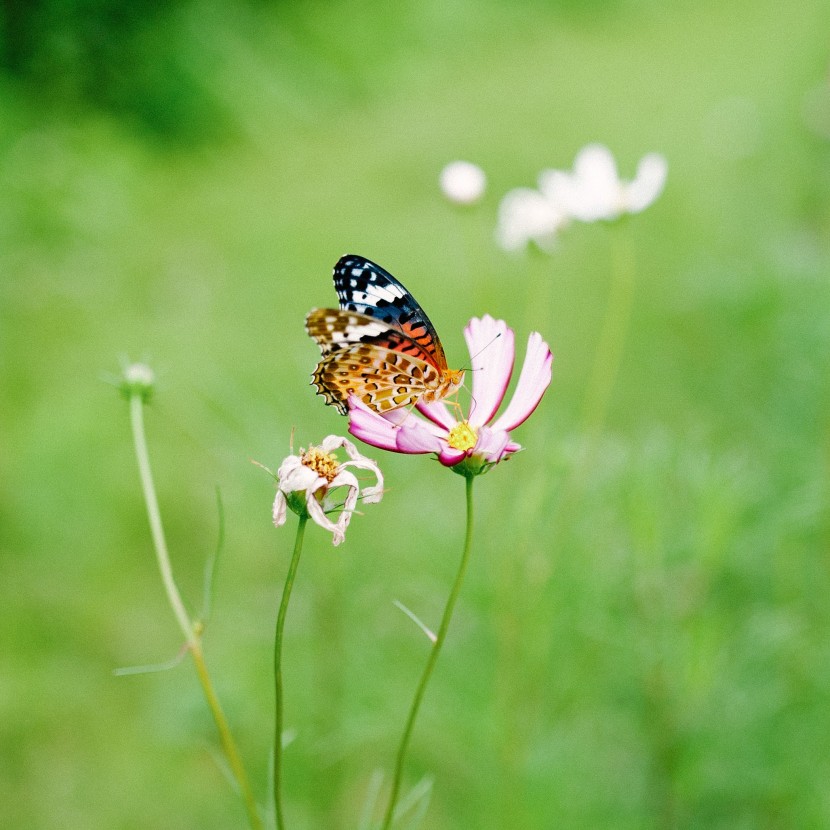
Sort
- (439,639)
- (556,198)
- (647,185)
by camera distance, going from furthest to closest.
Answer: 1. (556,198)
2. (647,185)
3. (439,639)

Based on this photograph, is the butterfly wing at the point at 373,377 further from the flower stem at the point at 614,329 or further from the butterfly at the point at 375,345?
the flower stem at the point at 614,329

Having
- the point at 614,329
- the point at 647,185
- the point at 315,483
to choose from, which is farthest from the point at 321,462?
the point at 614,329

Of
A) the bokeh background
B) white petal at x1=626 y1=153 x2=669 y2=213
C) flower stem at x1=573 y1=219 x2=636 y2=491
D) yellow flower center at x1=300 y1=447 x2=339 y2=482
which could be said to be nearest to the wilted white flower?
yellow flower center at x1=300 y1=447 x2=339 y2=482

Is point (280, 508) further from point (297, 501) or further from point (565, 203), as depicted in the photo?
point (565, 203)

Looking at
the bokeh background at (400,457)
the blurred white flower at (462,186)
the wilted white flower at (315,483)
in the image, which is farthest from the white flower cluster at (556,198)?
Answer: the wilted white flower at (315,483)

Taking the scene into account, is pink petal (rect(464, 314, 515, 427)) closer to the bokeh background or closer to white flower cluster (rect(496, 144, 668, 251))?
the bokeh background

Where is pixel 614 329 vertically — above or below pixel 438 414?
above
